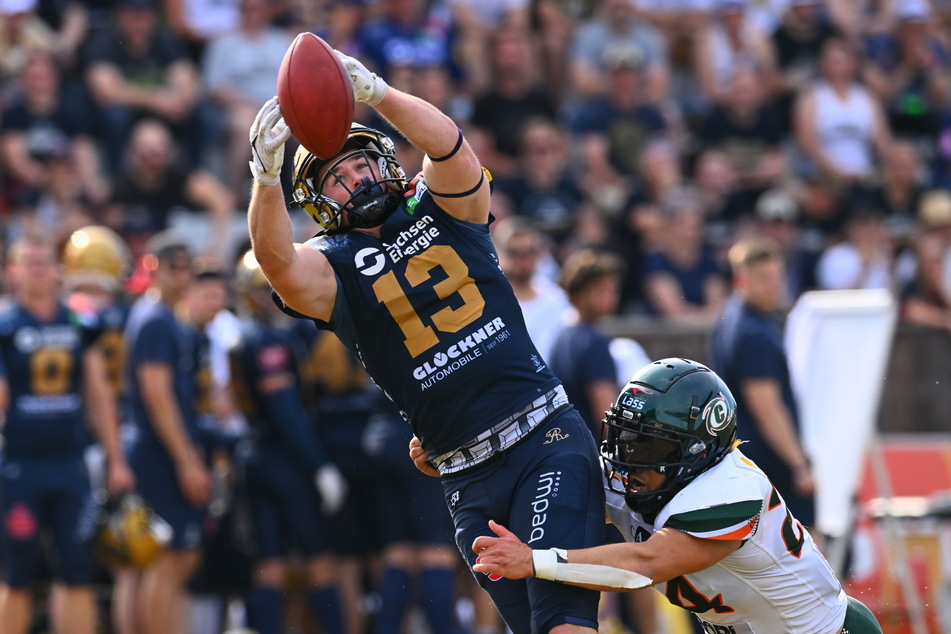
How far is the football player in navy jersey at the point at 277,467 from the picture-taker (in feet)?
27.3

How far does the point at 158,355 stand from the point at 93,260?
90 centimetres

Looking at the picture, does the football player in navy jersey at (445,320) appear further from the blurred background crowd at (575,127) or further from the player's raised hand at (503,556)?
the blurred background crowd at (575,127)

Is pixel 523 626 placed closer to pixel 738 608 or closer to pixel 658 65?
pixel 738 608

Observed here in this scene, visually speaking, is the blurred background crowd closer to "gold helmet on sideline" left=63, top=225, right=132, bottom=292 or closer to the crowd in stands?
the crowd in stands

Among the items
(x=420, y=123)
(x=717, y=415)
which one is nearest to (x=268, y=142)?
(x=420, y=123)

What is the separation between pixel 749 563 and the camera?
4.25 meters

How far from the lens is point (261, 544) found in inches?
333

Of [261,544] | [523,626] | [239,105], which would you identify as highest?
[523,626]

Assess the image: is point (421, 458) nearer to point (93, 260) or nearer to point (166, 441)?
point (166, 441)

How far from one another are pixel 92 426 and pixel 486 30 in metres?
5.48

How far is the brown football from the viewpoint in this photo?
160 inches

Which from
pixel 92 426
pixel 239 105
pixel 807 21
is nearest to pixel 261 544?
pixel 92 426

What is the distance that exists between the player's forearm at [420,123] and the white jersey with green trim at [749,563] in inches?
51.8

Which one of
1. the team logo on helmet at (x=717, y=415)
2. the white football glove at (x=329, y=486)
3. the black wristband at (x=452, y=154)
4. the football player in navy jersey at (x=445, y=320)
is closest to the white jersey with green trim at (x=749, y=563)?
the team logo on helmet at (x=717, y=415)
